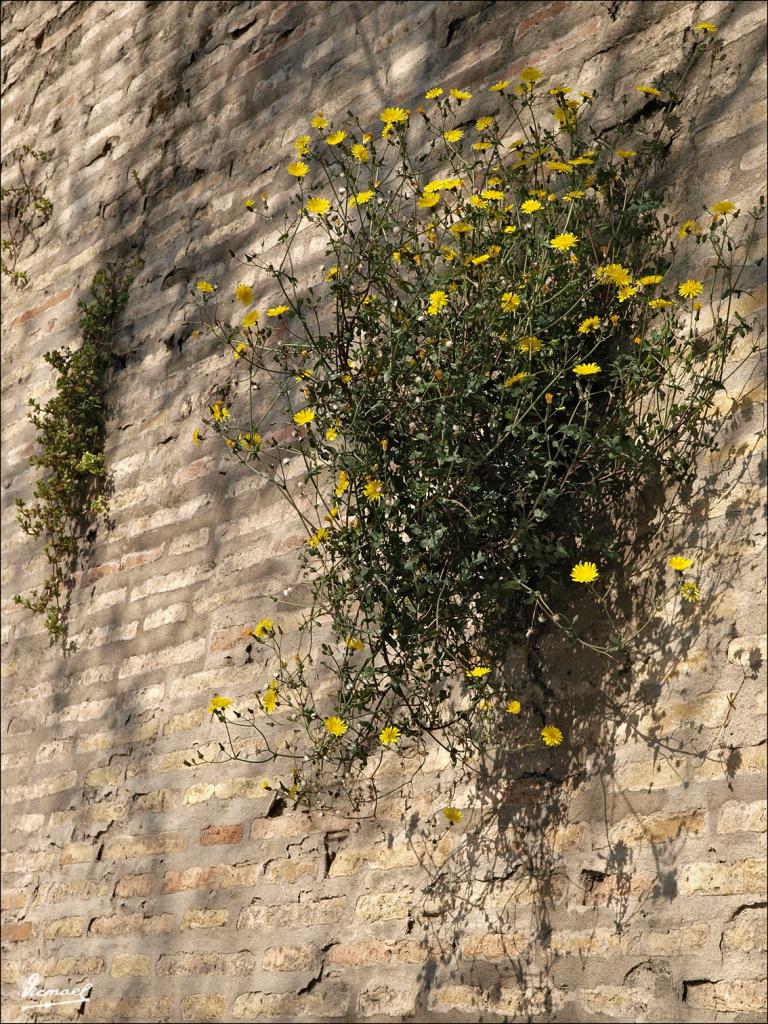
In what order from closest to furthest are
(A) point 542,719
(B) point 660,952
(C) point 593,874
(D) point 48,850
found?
(B) point 660,952
(C) point 593,874
(A) point 542,719
(D) point 48,850

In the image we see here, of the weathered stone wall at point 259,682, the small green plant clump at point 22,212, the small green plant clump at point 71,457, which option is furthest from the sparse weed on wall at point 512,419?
the small green plant clump at point 22,212

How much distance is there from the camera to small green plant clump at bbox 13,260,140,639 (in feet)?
13.8

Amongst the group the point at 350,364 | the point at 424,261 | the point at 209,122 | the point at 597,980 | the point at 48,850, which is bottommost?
the point at 597,980

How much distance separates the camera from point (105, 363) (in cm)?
436

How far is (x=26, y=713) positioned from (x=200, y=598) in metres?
1.04

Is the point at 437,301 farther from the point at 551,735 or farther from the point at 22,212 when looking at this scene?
the point at 22,212

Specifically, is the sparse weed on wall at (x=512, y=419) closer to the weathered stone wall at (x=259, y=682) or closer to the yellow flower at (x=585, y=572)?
the yellow flower at (x=585, y=572)

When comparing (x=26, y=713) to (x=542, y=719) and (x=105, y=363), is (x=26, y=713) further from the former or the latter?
(x=542, y=719)

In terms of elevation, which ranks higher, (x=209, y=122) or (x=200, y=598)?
(x=209, y=122)

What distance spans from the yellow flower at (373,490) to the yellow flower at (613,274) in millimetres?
661

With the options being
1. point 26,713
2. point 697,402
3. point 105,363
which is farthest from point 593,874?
point 105,363

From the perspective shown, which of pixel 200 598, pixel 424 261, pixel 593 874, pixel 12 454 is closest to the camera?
pixel 593 874

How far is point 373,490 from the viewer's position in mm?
2518

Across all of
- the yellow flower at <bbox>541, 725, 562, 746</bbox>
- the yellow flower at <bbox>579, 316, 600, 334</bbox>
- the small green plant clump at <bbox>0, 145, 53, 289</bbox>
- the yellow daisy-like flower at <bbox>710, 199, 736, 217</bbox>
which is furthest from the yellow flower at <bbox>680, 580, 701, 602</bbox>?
the small green plant clump at <bbox>0, 145, 53, 289</bbox>
